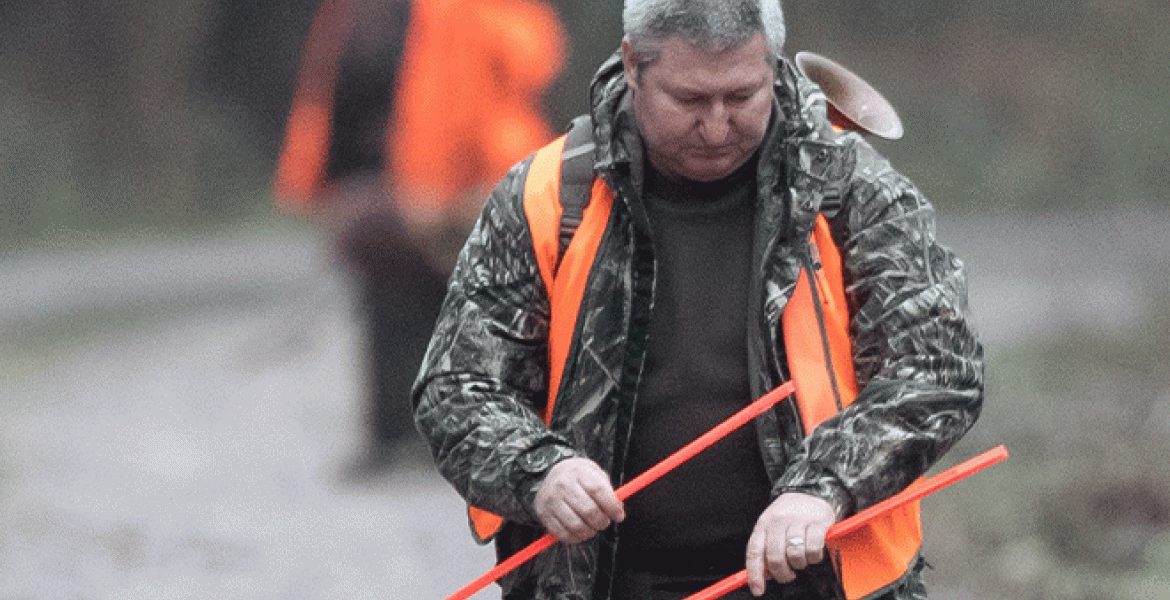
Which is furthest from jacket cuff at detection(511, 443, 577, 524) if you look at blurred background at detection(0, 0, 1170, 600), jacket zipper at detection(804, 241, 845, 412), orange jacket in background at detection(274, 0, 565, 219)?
orange jacket in background at detection(274, 0, 565, 219)

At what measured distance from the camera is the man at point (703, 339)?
2930 mm

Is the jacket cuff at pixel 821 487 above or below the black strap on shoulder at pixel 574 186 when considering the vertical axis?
below

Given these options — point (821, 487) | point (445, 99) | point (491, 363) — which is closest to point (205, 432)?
point (445, 99)

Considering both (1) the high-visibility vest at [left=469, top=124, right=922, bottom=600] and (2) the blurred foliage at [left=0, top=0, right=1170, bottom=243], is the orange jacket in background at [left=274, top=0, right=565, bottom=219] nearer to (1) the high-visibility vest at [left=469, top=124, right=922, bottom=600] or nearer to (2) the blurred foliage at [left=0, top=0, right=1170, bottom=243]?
(2) the blurred foliage at [left=0, top=0, right=1170, bottom=243]

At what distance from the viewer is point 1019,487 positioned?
252 inches

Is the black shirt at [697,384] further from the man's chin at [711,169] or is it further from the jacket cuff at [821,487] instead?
the jacket cuff at [821,487]

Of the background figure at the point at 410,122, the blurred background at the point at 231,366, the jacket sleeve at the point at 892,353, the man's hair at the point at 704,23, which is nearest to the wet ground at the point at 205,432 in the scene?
the blurred background at the point at 231,366

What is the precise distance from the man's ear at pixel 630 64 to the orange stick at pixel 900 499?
69 cm

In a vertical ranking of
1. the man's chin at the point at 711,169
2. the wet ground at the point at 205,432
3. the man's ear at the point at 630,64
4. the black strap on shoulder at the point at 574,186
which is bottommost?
the wet ground at the point at 205,432

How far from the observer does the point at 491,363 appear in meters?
3.08

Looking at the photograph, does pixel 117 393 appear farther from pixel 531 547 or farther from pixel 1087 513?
pixel 531 547

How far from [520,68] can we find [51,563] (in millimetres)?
2102

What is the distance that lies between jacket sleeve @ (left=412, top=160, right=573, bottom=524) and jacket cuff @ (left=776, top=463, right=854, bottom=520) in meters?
0.33

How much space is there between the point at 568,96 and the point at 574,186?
3613 millimetres
